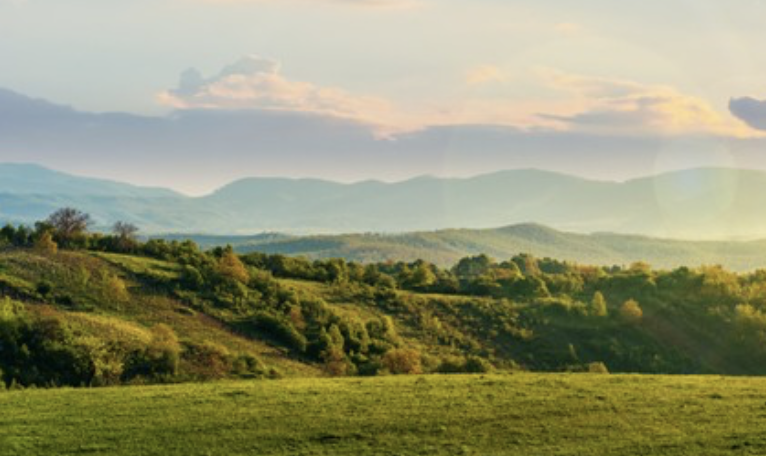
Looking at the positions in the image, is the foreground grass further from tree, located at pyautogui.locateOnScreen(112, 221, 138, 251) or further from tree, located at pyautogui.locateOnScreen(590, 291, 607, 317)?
tree, located at pyautogui.locateOnScreen(590, 291, 607, 317)

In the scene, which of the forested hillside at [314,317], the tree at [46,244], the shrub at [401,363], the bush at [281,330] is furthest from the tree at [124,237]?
the shrub at [401,363]

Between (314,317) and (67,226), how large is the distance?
36.8 meters

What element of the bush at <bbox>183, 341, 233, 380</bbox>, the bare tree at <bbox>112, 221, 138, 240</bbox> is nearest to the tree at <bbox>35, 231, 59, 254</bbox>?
the bare tree at <bbox>112, 221, 138, 240</bbox>

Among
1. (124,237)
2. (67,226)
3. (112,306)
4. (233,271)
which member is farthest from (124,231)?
(112,306)

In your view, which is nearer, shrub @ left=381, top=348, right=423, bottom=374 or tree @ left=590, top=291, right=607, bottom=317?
shrub @ left=381, top=348, right=423, bottom=374

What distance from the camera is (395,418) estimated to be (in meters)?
32.7

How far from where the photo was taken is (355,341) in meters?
73.9

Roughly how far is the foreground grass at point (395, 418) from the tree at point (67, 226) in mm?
55081

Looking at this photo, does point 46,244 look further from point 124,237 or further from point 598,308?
point 598,308

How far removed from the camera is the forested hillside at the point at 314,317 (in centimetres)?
4981

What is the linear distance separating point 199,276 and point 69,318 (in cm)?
2571

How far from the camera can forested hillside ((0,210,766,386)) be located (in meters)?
49.8

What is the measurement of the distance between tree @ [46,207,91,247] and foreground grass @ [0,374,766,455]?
55081 mm

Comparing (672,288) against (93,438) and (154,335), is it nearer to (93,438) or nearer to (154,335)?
(154,335)
